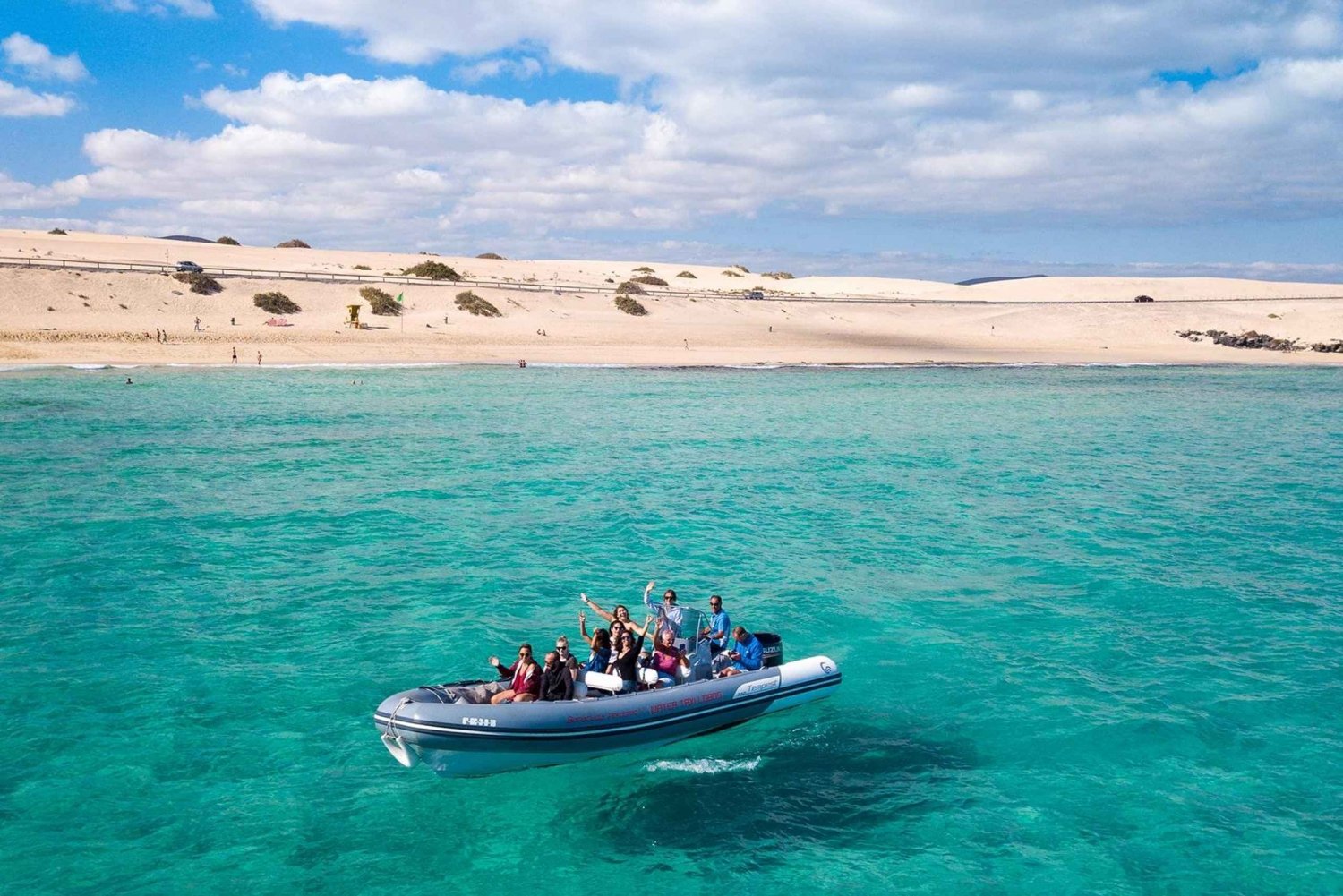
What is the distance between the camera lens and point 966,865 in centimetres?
1064

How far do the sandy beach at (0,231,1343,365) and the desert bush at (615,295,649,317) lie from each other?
68 centimetres

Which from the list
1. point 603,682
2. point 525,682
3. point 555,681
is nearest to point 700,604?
point 603,682

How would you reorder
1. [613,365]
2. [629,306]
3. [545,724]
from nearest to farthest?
[545,724]
[613,365]
[629,306]

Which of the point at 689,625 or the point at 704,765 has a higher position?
the point at 689,625

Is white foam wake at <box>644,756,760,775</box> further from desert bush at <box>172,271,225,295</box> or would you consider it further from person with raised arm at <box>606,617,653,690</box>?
desert bush at <box>172,271,225,295</box>

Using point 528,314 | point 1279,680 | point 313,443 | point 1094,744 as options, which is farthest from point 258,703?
point 528,314

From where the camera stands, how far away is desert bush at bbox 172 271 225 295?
205 ft

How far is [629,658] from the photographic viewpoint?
1281cm

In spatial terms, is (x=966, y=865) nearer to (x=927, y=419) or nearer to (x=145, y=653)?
A: (x=145, y=653)

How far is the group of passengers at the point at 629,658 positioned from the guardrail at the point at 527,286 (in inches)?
2423

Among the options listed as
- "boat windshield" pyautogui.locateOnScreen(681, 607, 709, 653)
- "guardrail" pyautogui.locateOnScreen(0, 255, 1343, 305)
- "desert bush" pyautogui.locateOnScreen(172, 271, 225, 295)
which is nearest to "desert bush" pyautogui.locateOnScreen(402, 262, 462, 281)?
"guardrail" pyautogui.locateOnScreen(0, 255, 1343, 305)

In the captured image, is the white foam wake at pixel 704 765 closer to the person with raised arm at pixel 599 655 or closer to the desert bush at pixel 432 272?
the person with raised arm at pixel 599 655

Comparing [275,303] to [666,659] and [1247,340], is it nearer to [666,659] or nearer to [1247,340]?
[666,659]

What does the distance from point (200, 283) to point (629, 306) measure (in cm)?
3002
